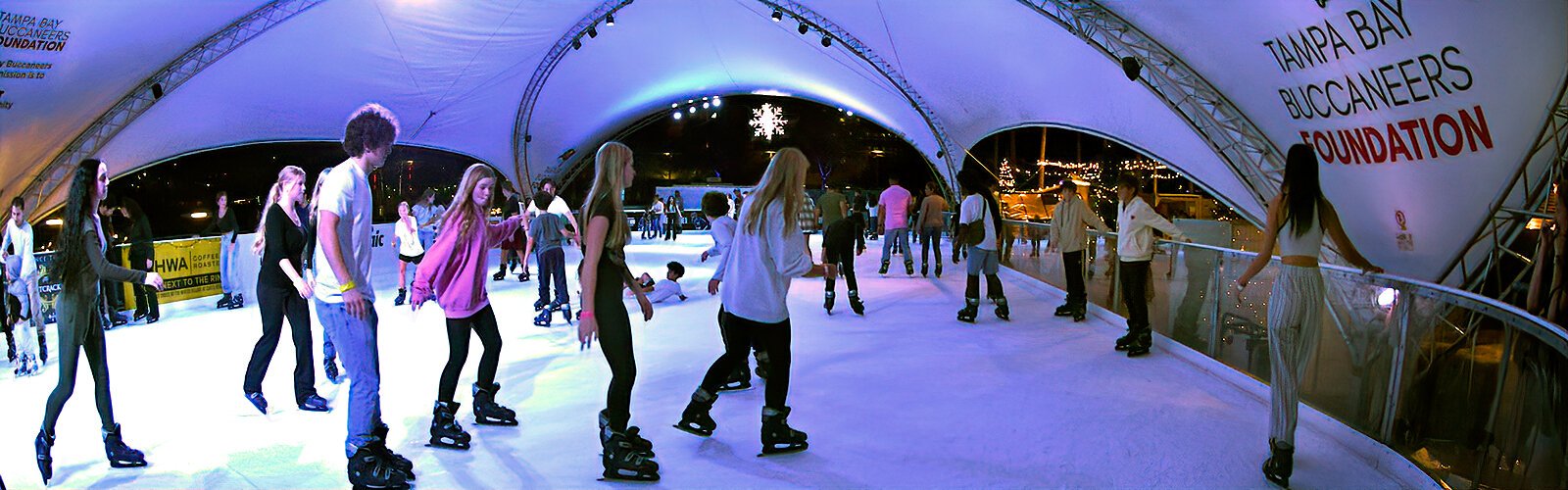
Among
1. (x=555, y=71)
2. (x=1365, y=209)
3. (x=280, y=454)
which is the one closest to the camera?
(x=280, y=454)

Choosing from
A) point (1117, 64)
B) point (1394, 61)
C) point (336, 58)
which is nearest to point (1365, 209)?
point (1394, 61)

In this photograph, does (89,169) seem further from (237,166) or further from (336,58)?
(237,166)

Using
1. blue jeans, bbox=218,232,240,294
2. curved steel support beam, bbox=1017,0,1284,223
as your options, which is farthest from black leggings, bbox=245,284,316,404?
curved steel support beam, bbox=1017,0,1284,223

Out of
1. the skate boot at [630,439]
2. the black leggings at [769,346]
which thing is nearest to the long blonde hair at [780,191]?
the black leggings at [769,346]

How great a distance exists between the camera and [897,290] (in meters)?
10.6

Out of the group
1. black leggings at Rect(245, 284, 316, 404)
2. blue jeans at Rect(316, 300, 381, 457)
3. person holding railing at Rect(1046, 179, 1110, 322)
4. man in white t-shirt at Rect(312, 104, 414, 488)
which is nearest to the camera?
man in white t-shirt at Rect(312, 104, 414, 488)

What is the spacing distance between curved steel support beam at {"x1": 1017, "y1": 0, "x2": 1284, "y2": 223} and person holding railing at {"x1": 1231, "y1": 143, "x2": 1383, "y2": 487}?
23.4 ft

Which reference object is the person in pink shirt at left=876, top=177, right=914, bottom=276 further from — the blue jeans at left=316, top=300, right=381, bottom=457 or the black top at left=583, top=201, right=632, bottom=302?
the blue jeans at left=316, top=300, right=381, bottom=457

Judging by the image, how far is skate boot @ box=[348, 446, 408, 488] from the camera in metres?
3.35

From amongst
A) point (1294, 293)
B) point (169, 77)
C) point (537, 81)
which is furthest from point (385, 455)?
point (537, 81)

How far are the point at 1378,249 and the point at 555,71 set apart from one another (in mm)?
17254

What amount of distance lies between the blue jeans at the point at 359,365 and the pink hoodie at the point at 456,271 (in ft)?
2.05

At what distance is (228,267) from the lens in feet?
31.8

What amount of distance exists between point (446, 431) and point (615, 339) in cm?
111
